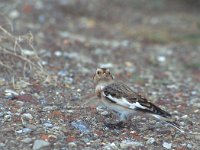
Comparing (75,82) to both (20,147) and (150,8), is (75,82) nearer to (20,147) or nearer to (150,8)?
(20,147)

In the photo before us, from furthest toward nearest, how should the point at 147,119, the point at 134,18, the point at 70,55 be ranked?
1. the point at 134,18
2. the point at 70,55
3. the point at 147,119

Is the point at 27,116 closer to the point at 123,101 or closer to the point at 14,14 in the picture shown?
the point at 123,101

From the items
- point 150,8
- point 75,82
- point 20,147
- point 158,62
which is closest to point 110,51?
point 158,62

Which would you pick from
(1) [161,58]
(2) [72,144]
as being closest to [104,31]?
(1) [161,58]

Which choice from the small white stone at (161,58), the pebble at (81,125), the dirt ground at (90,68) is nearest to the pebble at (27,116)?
the dirt ground at (90,68)

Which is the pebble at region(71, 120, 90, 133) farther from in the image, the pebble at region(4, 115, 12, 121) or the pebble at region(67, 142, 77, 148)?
the pebble at region(4, 115, 12, 121)

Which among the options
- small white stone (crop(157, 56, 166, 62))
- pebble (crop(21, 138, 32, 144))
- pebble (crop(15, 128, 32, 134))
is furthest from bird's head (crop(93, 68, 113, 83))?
small white stone (crop(157, 56, 166, 62))

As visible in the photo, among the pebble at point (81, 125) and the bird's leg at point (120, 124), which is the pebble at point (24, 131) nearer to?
the pebble at point (81, 125)
